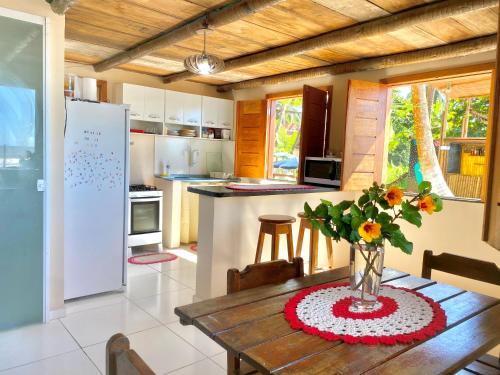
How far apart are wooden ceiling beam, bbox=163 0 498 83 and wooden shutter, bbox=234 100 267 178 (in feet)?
4.11

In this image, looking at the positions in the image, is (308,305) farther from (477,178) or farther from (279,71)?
(279,71)

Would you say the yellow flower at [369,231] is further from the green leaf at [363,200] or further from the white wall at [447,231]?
the white wall at [447,231]

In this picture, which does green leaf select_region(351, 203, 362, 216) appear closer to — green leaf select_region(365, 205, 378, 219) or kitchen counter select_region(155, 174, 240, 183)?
green leaf select_region(365, 205, 378, 219)

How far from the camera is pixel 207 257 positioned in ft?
10.2

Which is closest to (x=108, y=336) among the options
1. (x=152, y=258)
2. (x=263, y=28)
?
(x=152, y=258)

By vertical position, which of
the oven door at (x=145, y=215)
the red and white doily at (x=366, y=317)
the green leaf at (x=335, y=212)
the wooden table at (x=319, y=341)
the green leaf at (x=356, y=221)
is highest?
the green leaf at (x=335, y=212)

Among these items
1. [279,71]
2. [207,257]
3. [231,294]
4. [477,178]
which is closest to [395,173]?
[477,178]

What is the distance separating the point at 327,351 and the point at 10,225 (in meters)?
2.43

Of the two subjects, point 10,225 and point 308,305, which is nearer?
point 308,305

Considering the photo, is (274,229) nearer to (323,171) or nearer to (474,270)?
(323,171)

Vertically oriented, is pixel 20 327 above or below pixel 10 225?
below

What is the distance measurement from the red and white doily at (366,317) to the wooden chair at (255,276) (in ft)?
0.64

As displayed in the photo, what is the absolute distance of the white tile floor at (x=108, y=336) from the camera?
228cm

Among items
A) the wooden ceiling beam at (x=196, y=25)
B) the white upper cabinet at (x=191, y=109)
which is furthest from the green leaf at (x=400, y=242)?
the white upper cabinet at (x=191, y=109)
